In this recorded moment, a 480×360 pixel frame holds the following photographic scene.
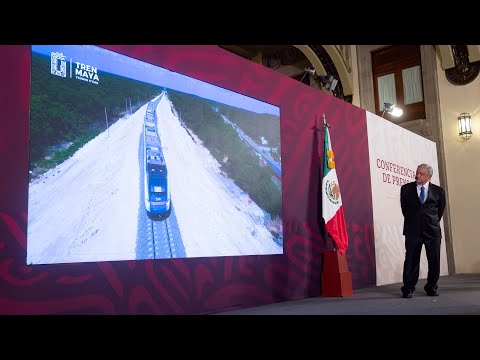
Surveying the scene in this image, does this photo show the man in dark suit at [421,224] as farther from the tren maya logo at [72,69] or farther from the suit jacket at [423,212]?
the tren maya logo at [72,69]

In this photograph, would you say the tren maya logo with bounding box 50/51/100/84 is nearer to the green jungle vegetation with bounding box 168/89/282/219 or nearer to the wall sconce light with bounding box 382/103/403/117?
the green jungle vegetation with bounding box 168/89/282/219

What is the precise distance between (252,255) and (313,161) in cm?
141

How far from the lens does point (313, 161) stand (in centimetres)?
525

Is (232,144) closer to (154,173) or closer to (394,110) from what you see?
(154,173)

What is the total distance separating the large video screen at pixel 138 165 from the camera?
300 cm

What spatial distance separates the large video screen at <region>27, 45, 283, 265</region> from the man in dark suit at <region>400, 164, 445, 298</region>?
1.19 metres

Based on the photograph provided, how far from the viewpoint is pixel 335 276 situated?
495cm

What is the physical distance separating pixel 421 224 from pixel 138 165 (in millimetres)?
2624

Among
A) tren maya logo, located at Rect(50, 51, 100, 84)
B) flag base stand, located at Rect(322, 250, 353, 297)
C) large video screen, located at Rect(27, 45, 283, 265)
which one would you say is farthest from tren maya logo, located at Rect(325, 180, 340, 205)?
tren maya logo, located at Rect(50, 51, 100, 84)

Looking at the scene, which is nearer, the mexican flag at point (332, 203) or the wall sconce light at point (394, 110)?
the mexican flag at point (332, 203)

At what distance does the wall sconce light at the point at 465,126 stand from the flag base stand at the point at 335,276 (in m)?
4.48

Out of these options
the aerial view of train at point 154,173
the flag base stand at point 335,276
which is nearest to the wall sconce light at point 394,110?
the flag base stand at point 335,276
